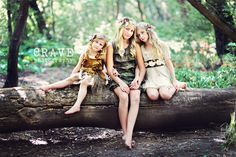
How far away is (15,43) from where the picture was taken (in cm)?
766

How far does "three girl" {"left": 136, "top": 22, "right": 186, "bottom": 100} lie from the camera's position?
6020 mm

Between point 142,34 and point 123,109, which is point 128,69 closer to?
point 142,34

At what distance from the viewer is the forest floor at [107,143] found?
5.36 metres

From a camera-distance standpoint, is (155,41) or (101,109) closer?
(101,109)

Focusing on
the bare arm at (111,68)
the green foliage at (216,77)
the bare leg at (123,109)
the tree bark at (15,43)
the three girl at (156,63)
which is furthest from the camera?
the green foliage at (216,77)

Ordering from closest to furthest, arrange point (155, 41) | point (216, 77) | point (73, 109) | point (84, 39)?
point (73, 109)
point (155, 41)
point (216, 77)
point (84, 39)

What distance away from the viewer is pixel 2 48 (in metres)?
10.5

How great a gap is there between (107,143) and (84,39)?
1048 cm

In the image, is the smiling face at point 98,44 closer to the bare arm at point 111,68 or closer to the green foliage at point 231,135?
the bare arm at point 111,68

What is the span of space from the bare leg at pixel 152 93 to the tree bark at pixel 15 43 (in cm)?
308

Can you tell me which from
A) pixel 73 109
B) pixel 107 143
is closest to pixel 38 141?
pixel 73 109

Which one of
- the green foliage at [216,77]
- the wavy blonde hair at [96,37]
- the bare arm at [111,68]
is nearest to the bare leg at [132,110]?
the bare arm at [111,68]

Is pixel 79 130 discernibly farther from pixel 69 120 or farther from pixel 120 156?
pixel 120 156

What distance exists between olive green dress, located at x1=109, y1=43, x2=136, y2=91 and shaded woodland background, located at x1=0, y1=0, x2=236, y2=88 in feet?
4.03
